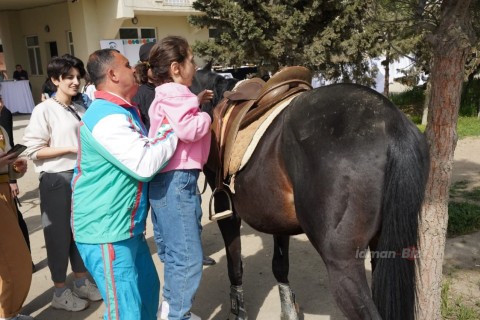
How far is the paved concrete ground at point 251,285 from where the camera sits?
305 centimetres

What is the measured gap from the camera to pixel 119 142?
71.5 inches

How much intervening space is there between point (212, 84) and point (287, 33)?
20.0ft

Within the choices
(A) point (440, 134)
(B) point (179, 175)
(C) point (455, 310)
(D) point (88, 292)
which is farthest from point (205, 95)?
(C) point (455, 310)

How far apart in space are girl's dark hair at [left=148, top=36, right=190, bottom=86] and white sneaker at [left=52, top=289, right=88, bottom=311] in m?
1.98

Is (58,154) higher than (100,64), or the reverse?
(100,64)

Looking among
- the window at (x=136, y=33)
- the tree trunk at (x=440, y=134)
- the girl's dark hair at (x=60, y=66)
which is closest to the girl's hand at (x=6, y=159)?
the girl's dark hair at (x=60, y=66)

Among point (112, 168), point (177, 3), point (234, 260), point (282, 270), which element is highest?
point (177, 3)

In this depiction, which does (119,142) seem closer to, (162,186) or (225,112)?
(162,186)

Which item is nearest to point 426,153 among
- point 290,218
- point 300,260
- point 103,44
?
point 290,218

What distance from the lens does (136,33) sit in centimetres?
1728

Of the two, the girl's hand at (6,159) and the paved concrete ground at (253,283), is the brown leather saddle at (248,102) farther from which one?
the girl's hand at (6,159)

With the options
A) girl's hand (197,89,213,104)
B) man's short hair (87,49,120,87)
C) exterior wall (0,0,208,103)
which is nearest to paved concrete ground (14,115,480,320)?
girl's hand (197,89,213,104)

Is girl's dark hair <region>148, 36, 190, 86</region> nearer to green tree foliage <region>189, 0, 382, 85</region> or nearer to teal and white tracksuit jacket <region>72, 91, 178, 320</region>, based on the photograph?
teal and white tracksuit jacket <region>72, 91, 178, 320</region>

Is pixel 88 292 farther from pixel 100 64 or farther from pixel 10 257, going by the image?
pixel 100 64
